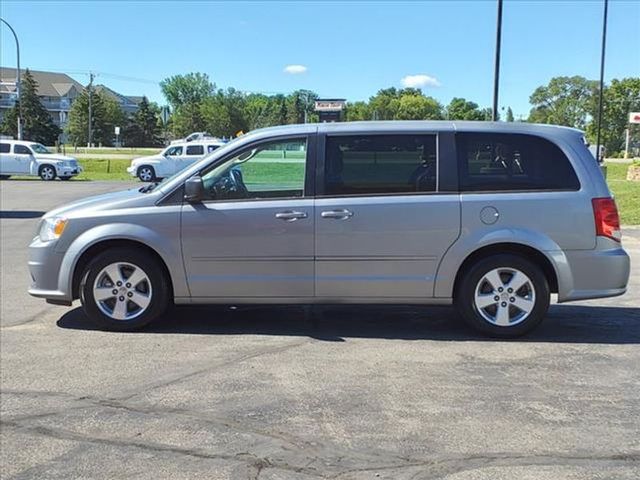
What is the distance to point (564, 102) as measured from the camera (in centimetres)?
10769

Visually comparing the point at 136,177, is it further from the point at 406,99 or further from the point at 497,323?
the point at 406,99

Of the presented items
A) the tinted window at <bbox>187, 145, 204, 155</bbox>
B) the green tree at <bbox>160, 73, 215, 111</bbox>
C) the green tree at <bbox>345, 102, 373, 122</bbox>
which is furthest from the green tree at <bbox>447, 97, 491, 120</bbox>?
the tinted window at <bbox>187, 145, 204, 155</bbox>

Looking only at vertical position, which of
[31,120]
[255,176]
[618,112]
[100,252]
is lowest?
[100,252]

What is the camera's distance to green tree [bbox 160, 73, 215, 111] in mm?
143750

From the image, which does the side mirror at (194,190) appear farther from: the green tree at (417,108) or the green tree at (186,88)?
the green tree at (186,88)

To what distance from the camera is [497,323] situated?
18.9ft

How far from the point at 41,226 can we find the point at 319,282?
2.63m

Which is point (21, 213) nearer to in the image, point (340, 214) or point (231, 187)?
point (231, 187)

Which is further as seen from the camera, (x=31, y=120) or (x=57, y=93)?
(x=57, y=93)

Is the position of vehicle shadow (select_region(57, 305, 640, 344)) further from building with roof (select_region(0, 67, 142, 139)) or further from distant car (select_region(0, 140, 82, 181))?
building with roof (select_region(0, 67, 142, 139))

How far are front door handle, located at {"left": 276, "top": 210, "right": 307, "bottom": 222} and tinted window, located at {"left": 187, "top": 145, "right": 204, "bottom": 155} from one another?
2895 cm

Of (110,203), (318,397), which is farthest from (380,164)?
(110,203)

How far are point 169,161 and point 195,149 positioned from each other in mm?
1497

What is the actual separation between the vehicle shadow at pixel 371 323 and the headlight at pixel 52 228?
34.8 inches
